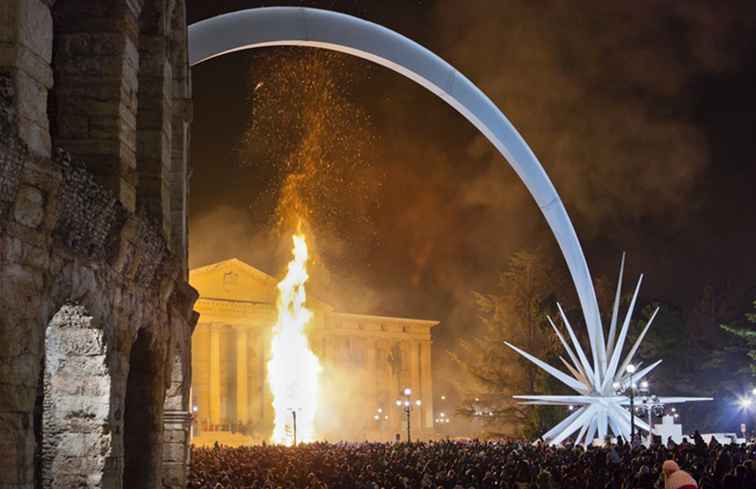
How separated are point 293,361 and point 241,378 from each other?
448cm

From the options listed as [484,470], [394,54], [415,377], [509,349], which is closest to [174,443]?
[484,470]

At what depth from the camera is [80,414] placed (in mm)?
12273

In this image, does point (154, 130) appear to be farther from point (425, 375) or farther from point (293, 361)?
point (425, 375)

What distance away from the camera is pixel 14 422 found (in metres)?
9.08

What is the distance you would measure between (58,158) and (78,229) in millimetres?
946

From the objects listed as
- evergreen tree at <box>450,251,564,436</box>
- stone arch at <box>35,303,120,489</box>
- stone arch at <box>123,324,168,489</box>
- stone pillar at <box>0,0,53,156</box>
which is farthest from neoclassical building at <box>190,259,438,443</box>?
stone pillar at <box>0,0,53,156</box>

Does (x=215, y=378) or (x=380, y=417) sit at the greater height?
(x=215, y=378)

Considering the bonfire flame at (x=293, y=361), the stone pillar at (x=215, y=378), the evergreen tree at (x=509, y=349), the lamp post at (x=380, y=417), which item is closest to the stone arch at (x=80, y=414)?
the evergreen tree at (x=509, y=349)

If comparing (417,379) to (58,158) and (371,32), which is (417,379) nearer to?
(371,32)

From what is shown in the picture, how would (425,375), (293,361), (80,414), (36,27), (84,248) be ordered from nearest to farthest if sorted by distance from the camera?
(36,27) < (84,248) < (80,414) < (293,361) < (425,375)

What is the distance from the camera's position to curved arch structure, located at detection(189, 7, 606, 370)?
107 ft

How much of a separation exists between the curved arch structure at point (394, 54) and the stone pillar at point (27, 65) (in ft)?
70.7

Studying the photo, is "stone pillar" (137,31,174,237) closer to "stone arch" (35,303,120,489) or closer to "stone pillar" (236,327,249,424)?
"stone arch" (35,303,120,489)

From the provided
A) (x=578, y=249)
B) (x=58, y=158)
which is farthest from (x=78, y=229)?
(x=578, y=249)
